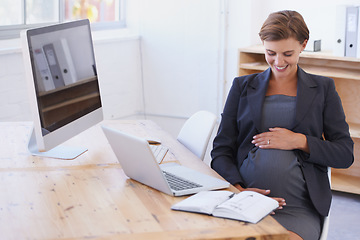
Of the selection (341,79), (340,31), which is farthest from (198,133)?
(341,79)

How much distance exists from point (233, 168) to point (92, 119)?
26.4 inches

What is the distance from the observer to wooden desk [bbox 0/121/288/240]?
153 centimetres

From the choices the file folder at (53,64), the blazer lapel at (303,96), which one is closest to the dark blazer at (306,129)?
the blazer lapel at (303,96)

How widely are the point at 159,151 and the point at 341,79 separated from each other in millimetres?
1963

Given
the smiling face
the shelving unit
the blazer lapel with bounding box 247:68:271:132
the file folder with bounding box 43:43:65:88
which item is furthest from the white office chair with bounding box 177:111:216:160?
the shelving unit

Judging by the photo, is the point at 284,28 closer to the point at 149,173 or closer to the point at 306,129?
the point at 306,129

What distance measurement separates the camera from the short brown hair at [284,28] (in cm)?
213

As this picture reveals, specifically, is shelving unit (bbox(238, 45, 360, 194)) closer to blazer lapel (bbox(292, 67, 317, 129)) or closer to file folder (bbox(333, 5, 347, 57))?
file folder (bbox(333, 5, 347, 57))

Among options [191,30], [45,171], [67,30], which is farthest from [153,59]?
[45,171]

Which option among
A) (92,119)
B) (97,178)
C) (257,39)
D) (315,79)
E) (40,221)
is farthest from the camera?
(257,39)

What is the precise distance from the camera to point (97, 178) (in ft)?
6.47

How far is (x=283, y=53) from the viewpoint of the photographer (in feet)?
7.08

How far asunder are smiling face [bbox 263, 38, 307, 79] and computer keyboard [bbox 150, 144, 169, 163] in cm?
58

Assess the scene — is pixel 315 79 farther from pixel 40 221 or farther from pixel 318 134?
pixel 40 221
